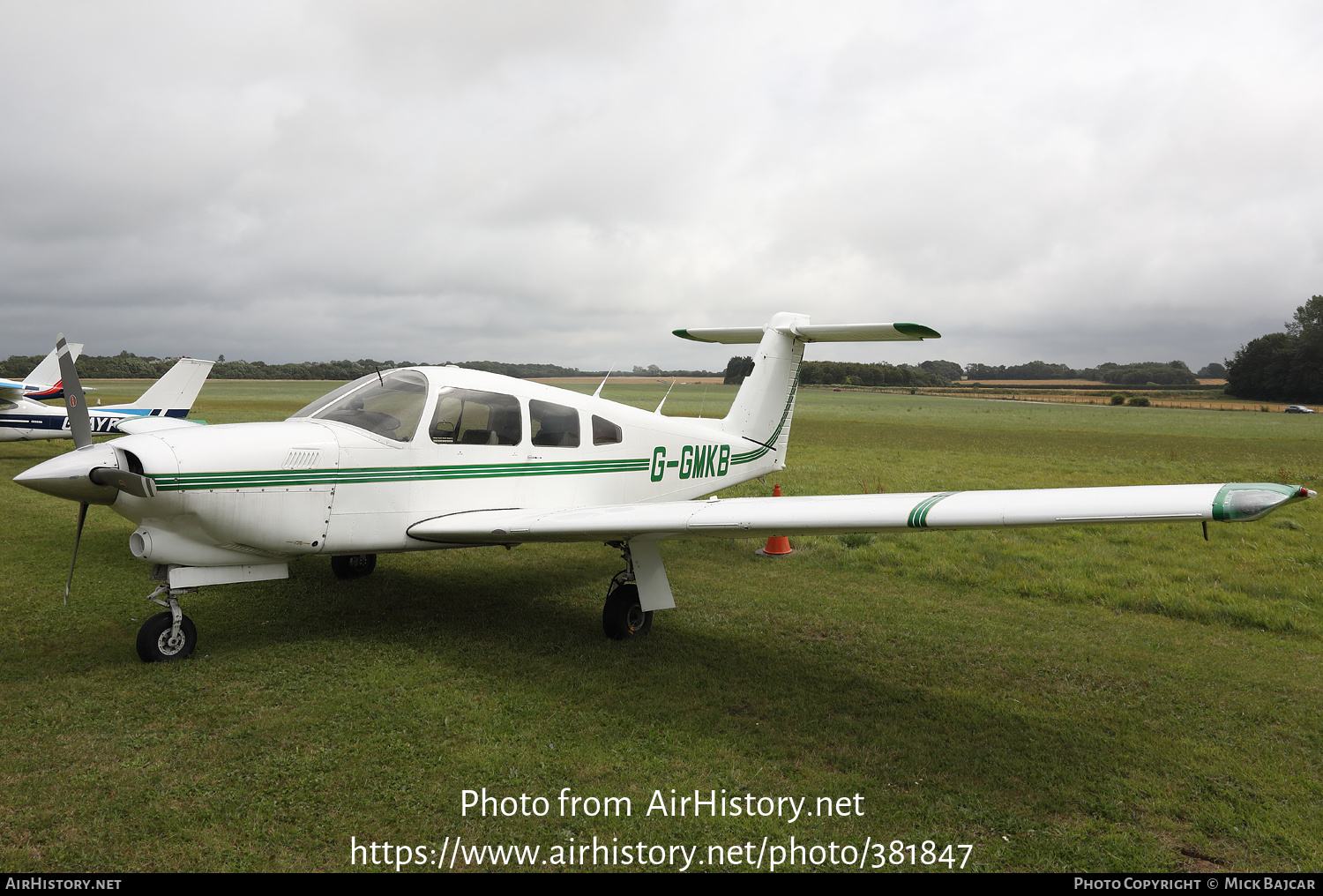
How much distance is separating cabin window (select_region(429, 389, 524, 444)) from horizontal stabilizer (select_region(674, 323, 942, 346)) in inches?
166

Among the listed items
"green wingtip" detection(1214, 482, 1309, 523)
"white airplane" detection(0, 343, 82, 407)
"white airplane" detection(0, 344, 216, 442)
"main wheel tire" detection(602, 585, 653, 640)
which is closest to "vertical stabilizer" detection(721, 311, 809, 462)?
"main wheel tire" detection(602, 585, 653, 640)

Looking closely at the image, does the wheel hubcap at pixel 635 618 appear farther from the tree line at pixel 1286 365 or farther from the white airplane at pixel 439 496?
the tree line at pixel 1286 365

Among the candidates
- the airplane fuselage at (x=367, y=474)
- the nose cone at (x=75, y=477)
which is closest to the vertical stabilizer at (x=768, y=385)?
the airplane fuselage at (x=367, y=474)

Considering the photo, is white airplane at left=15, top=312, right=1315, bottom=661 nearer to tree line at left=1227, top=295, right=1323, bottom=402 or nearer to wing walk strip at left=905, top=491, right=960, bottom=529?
wing walk strip at left=905, top=491, right=960, bottom=529

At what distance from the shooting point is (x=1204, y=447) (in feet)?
91.5

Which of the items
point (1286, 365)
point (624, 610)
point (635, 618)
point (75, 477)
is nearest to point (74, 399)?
point (75, 477)

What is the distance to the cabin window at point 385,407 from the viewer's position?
6020mm

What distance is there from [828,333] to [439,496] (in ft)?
18.2

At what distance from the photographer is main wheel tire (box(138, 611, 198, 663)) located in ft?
17.4

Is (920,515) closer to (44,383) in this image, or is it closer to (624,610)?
(624,610)

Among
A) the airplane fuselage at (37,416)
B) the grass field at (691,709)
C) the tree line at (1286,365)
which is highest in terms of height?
the tree line at (1286,365)

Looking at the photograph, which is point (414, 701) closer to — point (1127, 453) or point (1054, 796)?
point (1054, 796)

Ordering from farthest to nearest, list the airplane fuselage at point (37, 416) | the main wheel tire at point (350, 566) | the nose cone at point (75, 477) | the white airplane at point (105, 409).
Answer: the airplane fuselage at point (37, 416)
the white airplane at point (105, 409)
the main wheel tire at point (350, 566)
the nose cone at point (75, 477)
